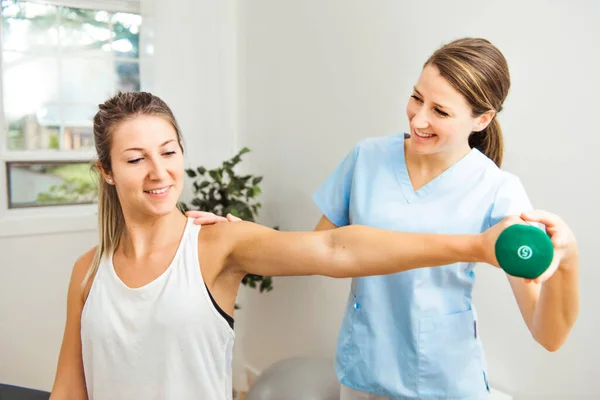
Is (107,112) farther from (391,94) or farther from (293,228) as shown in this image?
(293,228)

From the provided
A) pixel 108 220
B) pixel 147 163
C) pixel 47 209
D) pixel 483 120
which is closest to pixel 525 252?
pixel 483 120

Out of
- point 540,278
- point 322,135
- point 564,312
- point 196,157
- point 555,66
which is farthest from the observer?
point 196,157

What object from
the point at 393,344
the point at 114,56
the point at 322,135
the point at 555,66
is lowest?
the point at 393,344

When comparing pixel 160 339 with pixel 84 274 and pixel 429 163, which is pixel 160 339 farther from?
pixel 429 163

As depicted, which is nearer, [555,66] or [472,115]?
[472,115]

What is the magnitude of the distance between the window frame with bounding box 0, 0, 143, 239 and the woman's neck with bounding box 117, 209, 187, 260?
1923 millimetres

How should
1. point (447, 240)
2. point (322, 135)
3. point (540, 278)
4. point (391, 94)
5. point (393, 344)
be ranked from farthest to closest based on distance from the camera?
point (322, 135) → point (391, 94) → point (393, 344) → point (447, 240) → point (540, 278)

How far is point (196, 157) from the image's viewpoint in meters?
3.23

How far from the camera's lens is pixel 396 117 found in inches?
91.1

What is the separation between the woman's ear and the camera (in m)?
1.38

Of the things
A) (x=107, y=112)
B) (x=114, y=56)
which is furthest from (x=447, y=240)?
(x=114, y=56)

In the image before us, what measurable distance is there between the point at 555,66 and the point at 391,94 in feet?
2.32

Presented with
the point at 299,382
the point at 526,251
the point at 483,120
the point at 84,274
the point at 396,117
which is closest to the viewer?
the point at 526,251

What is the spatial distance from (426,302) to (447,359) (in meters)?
0.15
